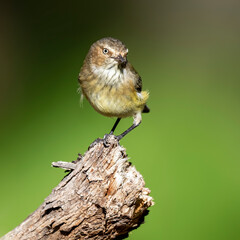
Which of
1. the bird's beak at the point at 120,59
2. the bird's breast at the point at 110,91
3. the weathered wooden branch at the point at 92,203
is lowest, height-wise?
the weathered wooden branch at the point at 92,203

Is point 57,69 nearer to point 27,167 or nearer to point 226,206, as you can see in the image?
point 27,167

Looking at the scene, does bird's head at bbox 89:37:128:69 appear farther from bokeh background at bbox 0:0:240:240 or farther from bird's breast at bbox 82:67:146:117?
bokeh background at bbox 0:0:240:240

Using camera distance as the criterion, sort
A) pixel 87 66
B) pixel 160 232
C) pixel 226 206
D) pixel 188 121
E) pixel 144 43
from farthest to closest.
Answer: pixel 144 43
pixel 188 121
pixel 226 206
pixel 160 232
pixel 87 66

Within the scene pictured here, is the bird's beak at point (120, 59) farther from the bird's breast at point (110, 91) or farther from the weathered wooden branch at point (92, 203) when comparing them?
the weathered wooden branch at point (92, 203)

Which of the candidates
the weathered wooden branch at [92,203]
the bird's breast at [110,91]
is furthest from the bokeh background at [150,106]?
the weathered wooden branch at [92,203]

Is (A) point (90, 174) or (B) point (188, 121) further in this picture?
(B) point (188, 121)

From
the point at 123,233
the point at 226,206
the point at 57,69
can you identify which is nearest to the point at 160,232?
the point at 226,206
